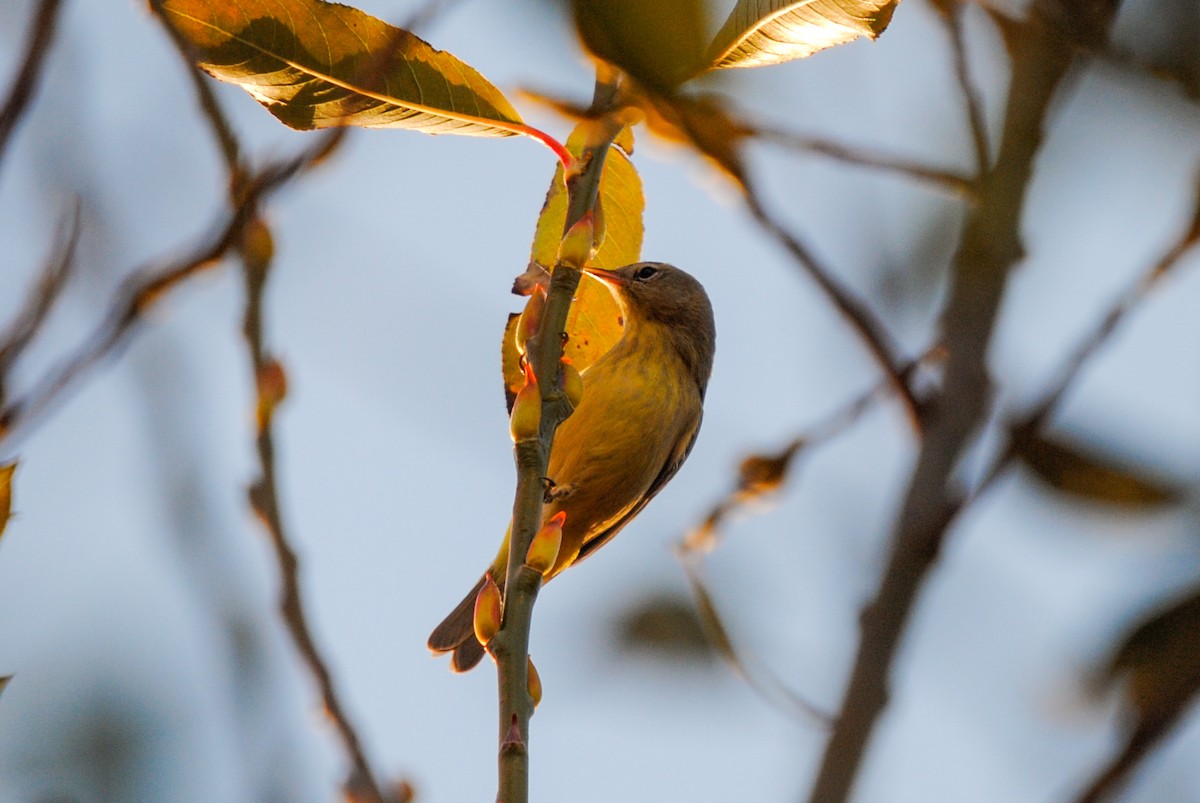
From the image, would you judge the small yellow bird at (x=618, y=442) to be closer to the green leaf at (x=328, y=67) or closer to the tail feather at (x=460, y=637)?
the tail feather at (x=460, y=637)

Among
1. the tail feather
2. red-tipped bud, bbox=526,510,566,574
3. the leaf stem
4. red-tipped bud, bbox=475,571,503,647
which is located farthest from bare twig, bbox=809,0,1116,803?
the tail feather

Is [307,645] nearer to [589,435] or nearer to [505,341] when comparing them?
[505,341]

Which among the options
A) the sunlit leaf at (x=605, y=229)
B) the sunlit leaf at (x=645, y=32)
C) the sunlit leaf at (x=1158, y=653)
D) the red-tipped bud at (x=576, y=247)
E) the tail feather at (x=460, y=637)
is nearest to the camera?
the sunlit leaf at (x=1158, y=653)

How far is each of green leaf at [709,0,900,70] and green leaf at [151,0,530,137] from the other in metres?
0.54

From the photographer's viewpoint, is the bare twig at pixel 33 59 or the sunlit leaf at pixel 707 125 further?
the sunlit leaf at pixel 707 125

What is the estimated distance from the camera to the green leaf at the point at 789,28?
218 centimetres

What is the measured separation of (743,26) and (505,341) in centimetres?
107

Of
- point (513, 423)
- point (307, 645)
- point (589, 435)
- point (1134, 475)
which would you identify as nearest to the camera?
point (1134, 475)

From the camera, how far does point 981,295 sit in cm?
196

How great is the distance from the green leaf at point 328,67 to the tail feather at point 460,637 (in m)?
2.94

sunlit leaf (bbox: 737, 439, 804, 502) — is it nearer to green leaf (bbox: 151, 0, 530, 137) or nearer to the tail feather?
green leaf (bbox: 151, 0, 530, 137)

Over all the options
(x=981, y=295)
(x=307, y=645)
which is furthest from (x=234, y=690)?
(x=981, y=295)

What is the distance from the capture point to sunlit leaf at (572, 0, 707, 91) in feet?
5.64

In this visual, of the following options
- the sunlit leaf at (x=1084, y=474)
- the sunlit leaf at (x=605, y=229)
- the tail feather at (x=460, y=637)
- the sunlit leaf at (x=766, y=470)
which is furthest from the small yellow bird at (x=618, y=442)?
the sunlit leaf at (x=1084, y=474)
